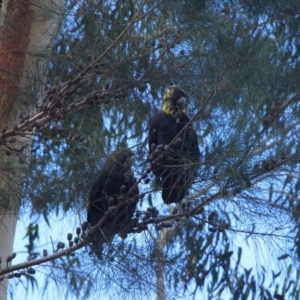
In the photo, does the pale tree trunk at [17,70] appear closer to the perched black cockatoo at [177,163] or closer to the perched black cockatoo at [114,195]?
the perched black cockatoo at [114,195]

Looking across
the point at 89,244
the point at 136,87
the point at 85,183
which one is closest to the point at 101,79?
the point at 136,87

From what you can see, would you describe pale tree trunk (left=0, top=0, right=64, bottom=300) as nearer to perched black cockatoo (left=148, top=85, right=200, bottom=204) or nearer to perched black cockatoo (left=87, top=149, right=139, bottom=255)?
perched black cockatoo (left=87, top=149, right=139, bottom=255)

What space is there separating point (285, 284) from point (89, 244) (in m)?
1.53

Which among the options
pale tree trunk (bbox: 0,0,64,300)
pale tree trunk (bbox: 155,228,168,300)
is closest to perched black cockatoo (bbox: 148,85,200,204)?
pale tree trunk (bbox: 155,228,168,300)

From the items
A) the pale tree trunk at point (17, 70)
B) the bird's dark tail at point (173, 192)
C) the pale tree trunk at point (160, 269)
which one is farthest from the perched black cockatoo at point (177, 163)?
the pale tree trunk at point (17, 70)

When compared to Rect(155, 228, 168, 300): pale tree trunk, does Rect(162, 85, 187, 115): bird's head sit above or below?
above

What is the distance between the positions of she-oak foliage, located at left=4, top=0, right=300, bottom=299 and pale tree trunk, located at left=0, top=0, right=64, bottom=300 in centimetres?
6

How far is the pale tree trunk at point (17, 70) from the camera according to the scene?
2.90m

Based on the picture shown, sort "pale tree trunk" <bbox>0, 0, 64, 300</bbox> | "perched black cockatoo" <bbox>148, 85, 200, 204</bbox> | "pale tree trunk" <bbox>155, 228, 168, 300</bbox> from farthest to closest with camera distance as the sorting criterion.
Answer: "pale tree trunk" <bbox>0, 0, 64, 300</bbox> → "pale tree trunk" <bbox>155, 228, 168, 300</bbox> → "perched black cockatoo" <bbox>148, 85, 200, 204</bbox>

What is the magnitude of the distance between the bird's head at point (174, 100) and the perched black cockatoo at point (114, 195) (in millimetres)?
220

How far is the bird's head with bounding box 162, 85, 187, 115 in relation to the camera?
2.79 meters

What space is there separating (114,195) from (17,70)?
66cm

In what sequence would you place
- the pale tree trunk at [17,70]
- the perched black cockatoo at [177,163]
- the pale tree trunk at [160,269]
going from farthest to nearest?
the pale tree trunk at [17,70], the pale tree trunk at [160,269], the perched black cockatoo at [177,163]

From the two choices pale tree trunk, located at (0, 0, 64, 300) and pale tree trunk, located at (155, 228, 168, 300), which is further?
pale tree trunk, located at (0, 0, 64, 300)
